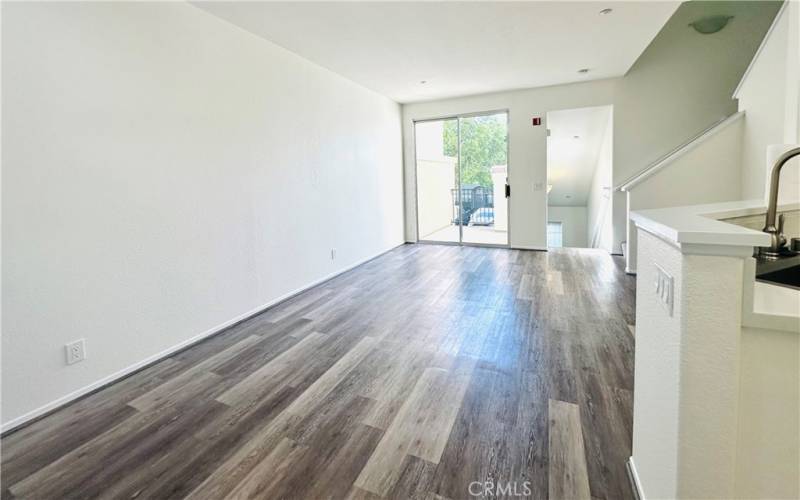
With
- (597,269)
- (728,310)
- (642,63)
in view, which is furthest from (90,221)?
(642,63)

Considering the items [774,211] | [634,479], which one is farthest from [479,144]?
[634,479]

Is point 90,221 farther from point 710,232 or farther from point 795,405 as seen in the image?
point 795,405

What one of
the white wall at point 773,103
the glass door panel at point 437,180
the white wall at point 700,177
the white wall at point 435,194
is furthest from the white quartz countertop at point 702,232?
the white wall at point 435,194

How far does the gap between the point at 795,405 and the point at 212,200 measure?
3366 mm

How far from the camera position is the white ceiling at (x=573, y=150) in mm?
5973

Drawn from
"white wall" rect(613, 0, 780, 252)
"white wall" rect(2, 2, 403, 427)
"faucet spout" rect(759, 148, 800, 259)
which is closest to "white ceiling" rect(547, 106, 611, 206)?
"white wall" rect(613, 0, 780, 252)

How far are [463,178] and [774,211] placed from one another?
5.41 m

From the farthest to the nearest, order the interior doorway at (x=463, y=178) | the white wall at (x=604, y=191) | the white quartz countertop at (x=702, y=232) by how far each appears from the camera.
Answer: the interior doorway at (x=463, y=178) → the white wall at (x=604, y=191) → the white quartz countertop at (x=702, y=232)

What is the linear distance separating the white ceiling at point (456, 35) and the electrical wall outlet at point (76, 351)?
2538 mm

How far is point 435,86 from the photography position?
17.6 feet

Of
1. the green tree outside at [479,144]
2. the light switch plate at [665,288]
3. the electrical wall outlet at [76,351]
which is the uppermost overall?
the green tree outside at [479,144]

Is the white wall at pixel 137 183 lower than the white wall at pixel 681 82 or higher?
lower

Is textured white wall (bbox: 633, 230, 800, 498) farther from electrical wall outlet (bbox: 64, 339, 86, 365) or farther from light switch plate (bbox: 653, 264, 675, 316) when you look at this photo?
electrical wall outlet (bbox: 64, 339, 86, 365)

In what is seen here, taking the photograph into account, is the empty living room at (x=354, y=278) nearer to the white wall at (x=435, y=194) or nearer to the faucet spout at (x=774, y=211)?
the faucet spout at (x=774, y=211)
